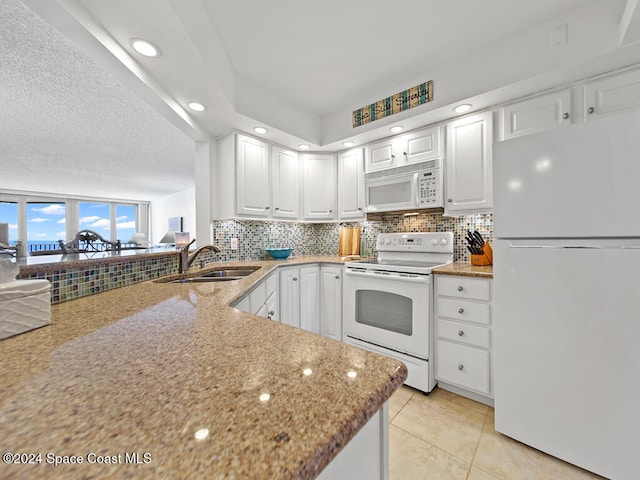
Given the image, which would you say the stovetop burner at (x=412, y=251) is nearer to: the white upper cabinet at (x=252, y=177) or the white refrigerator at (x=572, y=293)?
the white refrigerator at (x=572, y=293)

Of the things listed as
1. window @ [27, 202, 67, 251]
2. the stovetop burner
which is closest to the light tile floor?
the stovetop burner

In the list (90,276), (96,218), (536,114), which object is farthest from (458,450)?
(96,218)

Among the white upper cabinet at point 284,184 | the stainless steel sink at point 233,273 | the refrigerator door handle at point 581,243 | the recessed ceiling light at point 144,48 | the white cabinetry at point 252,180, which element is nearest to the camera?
the refrigerator door handle at point 581,243

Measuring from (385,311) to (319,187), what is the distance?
5.27ft

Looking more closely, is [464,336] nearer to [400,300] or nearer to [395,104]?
[400,300]

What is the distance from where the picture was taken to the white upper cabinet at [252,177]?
2566mm

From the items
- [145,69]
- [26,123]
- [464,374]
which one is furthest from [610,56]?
[26,123]

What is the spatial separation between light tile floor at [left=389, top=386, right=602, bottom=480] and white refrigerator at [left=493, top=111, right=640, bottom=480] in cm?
7

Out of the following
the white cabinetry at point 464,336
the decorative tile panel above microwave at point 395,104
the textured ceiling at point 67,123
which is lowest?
the white cabinetry at point 464,336

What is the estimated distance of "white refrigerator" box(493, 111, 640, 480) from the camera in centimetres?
118

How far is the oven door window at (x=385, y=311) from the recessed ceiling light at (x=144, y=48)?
219 cm

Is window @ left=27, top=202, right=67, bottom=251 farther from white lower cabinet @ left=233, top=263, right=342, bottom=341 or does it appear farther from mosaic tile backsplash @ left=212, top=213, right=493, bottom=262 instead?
white lower cabinet @ left=233, top=263, right=342, bottom=341

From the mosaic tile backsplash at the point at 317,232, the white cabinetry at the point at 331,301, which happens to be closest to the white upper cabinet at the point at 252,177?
the mosaic tile backsplash at the point at 317,232

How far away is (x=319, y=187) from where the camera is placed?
3.14 m
